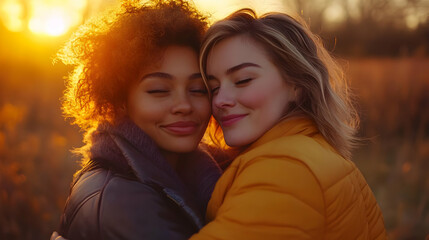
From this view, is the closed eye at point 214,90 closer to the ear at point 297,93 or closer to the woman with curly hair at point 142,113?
the woman with curly hair at point 142,113

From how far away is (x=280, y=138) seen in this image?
1756mm

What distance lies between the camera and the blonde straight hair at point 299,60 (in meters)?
2.09

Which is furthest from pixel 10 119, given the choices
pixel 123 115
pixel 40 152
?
pixel 123 115

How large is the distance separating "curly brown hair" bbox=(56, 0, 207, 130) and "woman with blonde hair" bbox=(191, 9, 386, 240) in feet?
0.68

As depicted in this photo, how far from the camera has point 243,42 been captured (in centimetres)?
212

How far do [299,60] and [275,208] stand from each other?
3.16 feet

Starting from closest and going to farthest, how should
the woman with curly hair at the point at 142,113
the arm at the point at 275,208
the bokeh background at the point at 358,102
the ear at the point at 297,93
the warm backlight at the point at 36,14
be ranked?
the arm at the point at 275,208 < the woman with curly hair at the point at 142,113 < the ear at the point at 297,93 < the bokeh background at the point at 358,102 < the warm backlight at the point at 36,14

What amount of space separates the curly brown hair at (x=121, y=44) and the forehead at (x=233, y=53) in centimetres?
19

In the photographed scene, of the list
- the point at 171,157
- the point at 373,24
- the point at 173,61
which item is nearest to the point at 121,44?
the point at 173,61

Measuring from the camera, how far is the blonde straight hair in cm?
209

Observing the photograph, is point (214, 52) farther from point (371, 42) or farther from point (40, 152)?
point (371, 42)

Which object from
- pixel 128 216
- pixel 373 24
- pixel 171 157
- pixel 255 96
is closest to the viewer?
pixel 128 216

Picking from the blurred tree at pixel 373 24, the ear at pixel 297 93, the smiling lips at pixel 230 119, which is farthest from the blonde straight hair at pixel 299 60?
the blurred tree at pixel 373 24

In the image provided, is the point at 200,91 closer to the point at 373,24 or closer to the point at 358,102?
the point at 358,102
